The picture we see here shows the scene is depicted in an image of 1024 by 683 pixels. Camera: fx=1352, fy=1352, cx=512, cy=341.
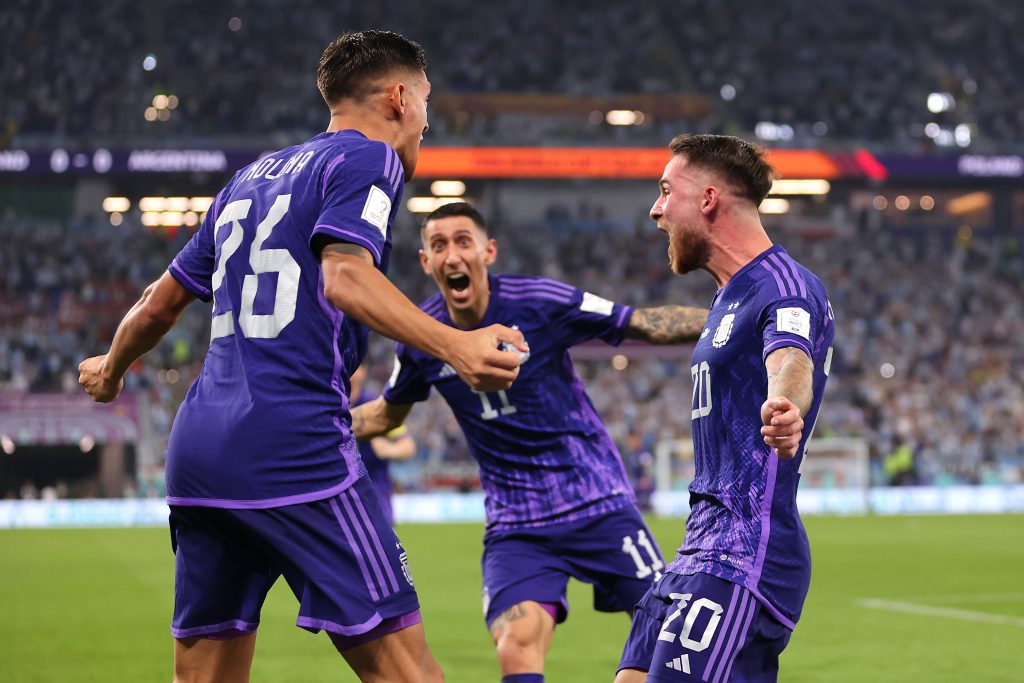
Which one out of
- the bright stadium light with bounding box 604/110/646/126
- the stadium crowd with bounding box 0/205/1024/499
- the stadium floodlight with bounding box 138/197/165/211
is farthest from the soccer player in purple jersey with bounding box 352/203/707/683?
the bright stadium light with bounding box 604/110/646/126

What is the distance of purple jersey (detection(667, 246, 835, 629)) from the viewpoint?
156 inches

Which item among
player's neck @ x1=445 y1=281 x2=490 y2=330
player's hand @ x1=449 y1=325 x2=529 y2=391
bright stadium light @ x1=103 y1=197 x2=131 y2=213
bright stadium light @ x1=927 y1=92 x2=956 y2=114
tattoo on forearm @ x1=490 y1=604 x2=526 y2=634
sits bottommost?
tattoo on forearm @ x1=490 y1=604 x2=526 y2=634

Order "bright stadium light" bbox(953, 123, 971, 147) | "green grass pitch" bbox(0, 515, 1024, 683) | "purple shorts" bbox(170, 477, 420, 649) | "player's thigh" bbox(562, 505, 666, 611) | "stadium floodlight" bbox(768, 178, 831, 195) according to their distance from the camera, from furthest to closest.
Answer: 1. "bright stadium light" bbox(953, 123, 971, 147)
2. "stadium floodlight" bbox(768, 178, 831, 195)
3. "green grass pitch" bbox(0, 515, 1024, 683)
4. "player's thigh" bbox(562, 505, 666, 611)
5. "purple shorts" bbox(170, 477, 420, 649)

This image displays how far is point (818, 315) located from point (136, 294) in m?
32.1

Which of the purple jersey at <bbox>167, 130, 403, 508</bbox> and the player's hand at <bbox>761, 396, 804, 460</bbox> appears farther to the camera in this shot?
the purple jersey at <bbox>167, 130, 403, 508</bbox>

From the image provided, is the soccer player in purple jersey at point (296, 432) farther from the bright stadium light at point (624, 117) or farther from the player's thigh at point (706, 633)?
the bright stadium light at point (624, 117)

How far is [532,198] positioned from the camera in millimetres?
41906

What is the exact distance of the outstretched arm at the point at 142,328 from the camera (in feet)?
14.4

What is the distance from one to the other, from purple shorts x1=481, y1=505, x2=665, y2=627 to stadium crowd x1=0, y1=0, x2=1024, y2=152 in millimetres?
31589

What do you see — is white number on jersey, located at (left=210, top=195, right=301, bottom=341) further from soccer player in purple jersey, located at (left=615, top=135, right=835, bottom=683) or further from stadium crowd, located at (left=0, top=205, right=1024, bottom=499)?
stadium crowd, located at (left=0, top=205, right=1024, bottom=499)

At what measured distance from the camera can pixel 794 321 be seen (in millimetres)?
3891

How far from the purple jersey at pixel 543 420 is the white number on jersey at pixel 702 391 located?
1.91m

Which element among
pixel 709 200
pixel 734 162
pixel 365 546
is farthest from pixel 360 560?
pixel 734 162

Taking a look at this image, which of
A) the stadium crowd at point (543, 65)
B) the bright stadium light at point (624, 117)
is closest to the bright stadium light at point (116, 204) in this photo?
the stadium crowd at point (543, 65)
